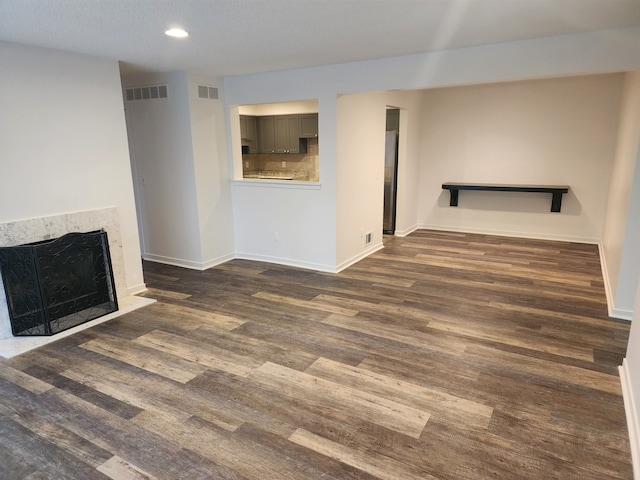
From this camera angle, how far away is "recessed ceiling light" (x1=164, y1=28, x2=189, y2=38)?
294cm

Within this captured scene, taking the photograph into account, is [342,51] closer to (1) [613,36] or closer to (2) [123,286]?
(1) [613,36]

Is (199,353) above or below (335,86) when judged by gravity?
below

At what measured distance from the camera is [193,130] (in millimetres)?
4730

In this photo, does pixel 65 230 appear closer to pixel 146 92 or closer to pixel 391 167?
pixel 146 92

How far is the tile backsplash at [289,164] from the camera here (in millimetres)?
7516

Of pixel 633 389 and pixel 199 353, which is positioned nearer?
pixel 633 389

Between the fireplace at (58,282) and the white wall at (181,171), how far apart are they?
137cm

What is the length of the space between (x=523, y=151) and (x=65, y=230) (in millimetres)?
6446

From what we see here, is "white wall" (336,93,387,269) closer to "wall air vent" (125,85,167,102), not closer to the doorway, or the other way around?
the doorway

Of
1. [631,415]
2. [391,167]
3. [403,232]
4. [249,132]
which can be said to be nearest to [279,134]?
[249,132]

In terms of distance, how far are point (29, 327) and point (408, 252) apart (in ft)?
14.8

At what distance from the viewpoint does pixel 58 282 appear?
342cm

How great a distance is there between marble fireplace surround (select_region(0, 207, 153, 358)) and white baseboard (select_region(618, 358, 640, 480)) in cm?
387

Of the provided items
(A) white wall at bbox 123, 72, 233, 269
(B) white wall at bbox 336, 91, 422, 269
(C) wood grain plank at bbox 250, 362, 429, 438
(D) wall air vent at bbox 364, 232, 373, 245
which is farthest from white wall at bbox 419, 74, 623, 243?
(C) wood grain plank at bbox 250, 362, 429, 438
